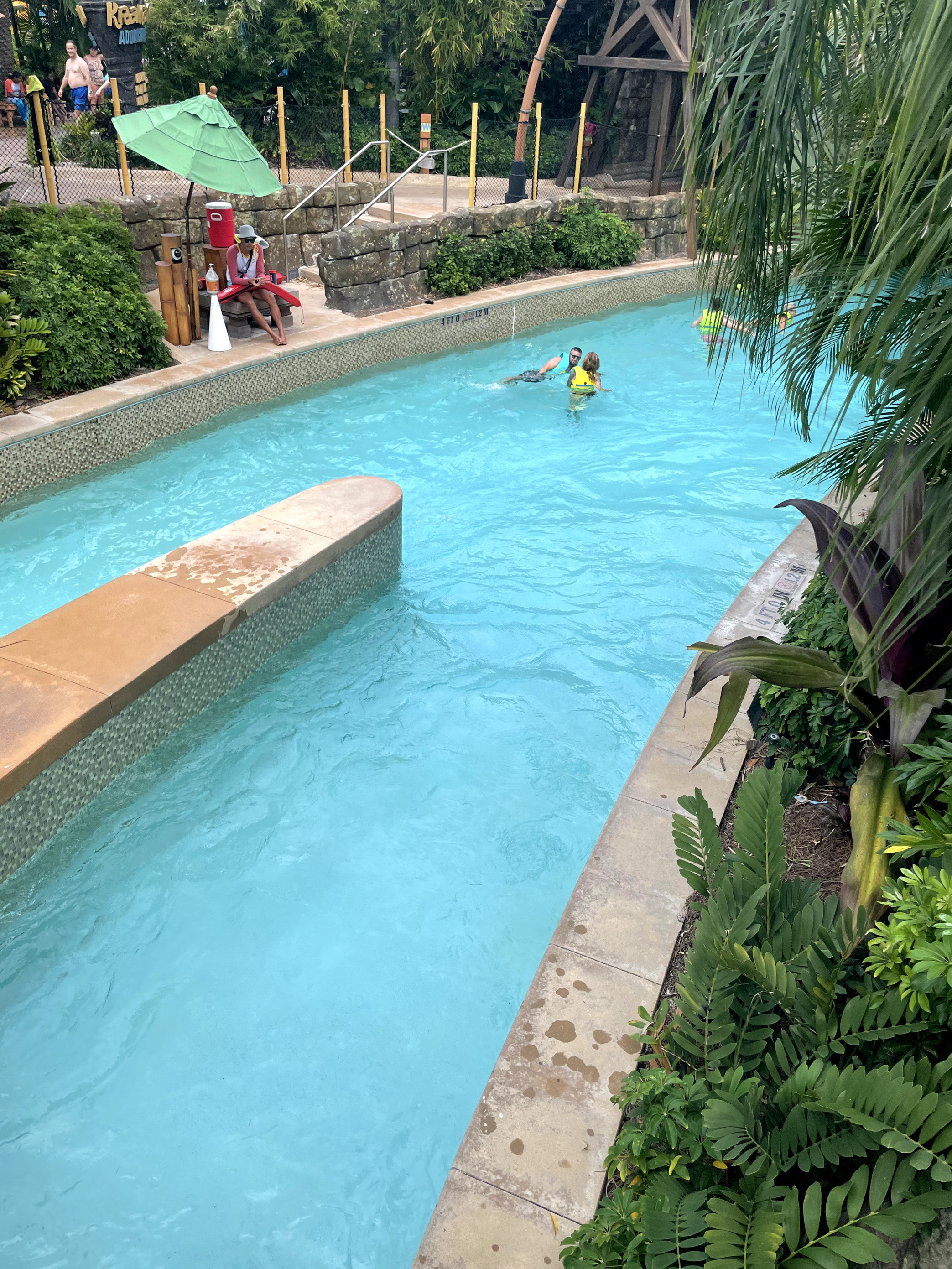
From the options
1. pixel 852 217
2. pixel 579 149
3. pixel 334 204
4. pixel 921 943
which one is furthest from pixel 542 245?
pixel 921 943

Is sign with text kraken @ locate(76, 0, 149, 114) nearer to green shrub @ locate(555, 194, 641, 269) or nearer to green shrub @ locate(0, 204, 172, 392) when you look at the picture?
green shrub @ locate(555, 194, 641, 269)

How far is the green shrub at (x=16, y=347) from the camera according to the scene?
834 centimetres

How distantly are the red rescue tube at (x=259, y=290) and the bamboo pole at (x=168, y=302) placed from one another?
516 millimetres

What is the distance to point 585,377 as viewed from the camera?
1090 cm

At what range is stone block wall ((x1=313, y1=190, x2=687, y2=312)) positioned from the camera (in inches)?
488

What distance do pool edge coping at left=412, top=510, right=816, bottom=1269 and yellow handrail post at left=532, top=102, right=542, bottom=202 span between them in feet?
46.3

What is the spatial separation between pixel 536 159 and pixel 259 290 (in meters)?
8.02

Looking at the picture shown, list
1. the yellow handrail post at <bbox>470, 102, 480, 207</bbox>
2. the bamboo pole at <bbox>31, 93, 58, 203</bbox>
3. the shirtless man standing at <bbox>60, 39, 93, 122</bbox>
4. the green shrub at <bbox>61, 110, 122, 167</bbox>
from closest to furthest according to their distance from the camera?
the bamboo pole at <bbox>31, 93, 58, 203</bbox>, the yellow handrail post at <bbox>470, 102, 480, 207</bbox>, the green shrub at <bbox>61, 110, 122, 167</bbox>, the shirtless man standing at <bbox>60, 39, 93, 122</bbox>

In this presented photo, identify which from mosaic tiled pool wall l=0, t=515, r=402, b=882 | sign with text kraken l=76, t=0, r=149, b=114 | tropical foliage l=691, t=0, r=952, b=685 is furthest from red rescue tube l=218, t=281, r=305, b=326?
sign with text kraken l=76, t=0, r=149, b=114

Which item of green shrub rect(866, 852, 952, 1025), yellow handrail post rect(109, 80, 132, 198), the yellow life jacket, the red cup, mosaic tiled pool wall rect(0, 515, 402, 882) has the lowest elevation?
mosaic tiled pool wall rect(0, 515, 402, 882)

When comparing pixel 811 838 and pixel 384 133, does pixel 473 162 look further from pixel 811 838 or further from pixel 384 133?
pixel 811 838

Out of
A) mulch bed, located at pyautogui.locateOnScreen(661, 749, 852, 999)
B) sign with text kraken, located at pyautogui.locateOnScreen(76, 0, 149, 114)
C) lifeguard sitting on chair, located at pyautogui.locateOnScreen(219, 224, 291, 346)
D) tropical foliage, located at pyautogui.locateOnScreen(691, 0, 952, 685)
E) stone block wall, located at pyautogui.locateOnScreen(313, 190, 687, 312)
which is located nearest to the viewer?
tropical foliage, located at pyautogui.locateOnScreen(691, 0, 952, 685)

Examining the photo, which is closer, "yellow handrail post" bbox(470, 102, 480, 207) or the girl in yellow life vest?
the girl in yellow life vest

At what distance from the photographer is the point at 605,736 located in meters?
5.73
